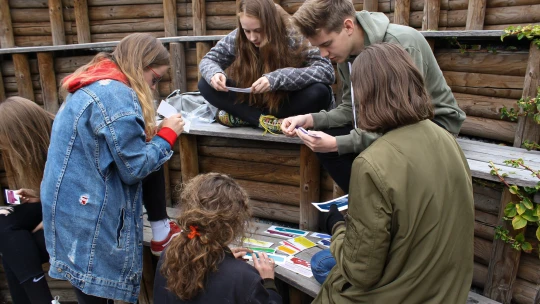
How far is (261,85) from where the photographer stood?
8.92 ft

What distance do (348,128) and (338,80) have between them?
2.88 ft

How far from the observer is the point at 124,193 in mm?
2182

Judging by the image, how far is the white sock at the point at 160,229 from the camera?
2.68 metres

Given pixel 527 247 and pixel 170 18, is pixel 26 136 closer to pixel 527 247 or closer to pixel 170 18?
pixel 527 247

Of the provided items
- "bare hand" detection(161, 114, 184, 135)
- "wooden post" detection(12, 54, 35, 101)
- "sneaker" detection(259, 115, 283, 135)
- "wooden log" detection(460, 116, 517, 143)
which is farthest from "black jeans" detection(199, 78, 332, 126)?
"wooden post" detection(12, 54, 35, 101)

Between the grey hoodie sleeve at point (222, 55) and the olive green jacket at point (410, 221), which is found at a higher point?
the grey hoodie sleeve at point (222, 55)

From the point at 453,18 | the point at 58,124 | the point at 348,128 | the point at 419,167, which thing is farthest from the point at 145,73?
the point at 453,18

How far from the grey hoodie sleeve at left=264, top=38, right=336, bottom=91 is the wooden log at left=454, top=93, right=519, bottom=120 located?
1.11 metres

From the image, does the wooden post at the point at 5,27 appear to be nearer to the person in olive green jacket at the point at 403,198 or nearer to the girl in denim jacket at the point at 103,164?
the girl in denim jacket at the point at 103,164

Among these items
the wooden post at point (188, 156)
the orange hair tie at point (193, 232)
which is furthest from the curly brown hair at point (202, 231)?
the wooden post at point (188, 156)

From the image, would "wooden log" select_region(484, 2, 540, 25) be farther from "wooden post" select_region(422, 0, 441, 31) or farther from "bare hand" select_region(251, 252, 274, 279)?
"bare hand" select_region(251, 252, 274, 279)

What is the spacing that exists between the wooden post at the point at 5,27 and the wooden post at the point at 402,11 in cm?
577

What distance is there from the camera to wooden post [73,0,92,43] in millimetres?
6438

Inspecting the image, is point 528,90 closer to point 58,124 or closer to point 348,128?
point 348,128
